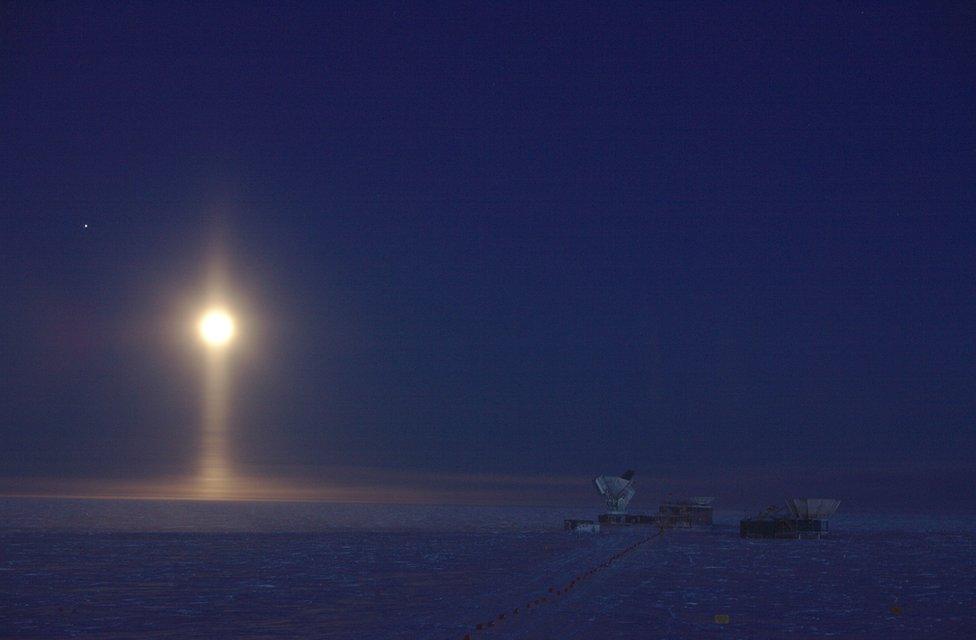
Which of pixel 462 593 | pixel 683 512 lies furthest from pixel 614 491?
pixel 462 593

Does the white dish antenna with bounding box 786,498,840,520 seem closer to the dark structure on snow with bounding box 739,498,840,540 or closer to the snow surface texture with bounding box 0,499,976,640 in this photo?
the dark structure on snow with bounding box 739,498,840,540

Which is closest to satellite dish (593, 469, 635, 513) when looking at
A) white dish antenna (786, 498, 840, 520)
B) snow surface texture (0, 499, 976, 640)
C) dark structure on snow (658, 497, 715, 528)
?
dark structure on snow (658, 497, 715, 528)

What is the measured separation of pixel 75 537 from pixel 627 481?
83056mm

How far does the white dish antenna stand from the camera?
125 metres

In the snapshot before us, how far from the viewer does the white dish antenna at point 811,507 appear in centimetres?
12463

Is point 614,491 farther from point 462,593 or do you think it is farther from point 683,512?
point 462,593

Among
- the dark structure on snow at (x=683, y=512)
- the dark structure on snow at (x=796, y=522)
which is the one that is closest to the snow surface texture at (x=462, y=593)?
the dark structure on snow at (x=796, y=522)

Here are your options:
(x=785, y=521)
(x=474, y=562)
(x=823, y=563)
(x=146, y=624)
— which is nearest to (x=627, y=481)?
(x=785, y=521)

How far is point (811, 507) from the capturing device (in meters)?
125

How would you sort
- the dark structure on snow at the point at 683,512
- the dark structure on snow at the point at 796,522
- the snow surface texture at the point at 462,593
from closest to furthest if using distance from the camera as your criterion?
the snow surface texture at the point at 462,593
the dark structure on snow at the point at 796,522
the dark structure on snow at the point at 683,512

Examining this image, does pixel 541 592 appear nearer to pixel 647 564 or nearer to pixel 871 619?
pixel 871 619

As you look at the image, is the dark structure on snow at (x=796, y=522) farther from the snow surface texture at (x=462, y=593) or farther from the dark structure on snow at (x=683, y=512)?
the snow surface texture at (x=462, y=593)

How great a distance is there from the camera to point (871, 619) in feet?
131

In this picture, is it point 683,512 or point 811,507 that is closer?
point 811,507
